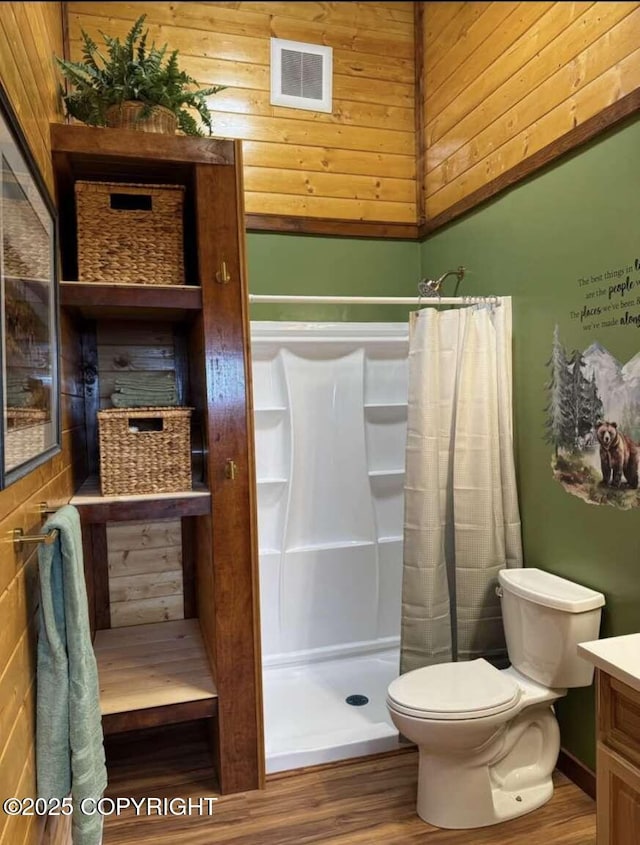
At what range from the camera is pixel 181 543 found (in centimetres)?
263

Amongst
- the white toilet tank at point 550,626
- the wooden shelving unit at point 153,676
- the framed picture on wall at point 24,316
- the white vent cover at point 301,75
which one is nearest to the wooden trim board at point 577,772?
the white toilet tank at point 550,626

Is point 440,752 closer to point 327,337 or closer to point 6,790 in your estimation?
point 6,790

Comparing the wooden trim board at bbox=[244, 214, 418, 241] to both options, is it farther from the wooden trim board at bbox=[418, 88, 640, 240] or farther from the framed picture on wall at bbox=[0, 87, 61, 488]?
the framed picture on wall at bbox=[0, 87, 61, 488]

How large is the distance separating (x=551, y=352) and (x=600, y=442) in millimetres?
392

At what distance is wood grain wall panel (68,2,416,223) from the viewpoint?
278 centimetres

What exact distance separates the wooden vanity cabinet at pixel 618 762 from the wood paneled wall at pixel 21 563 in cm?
134

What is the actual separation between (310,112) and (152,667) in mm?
2633

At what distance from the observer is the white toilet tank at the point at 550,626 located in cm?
192

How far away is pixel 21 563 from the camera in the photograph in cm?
126

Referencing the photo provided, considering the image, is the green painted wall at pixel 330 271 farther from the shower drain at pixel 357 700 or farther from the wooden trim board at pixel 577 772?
the wooden trim board at pixel 577 772

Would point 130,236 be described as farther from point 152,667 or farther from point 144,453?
point 152,667

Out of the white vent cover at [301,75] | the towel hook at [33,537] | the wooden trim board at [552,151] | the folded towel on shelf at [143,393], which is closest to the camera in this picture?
the towel hook at [33,537]

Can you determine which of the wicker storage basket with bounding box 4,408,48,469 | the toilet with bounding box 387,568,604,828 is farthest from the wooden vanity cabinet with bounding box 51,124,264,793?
the wicker storage basket with bounding box 4,408,48,469

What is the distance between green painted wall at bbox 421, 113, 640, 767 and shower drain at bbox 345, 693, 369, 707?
32.8 inches
